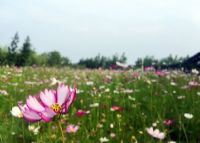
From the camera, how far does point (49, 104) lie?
1.33m

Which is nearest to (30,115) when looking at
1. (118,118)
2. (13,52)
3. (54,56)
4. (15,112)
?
(15,112)

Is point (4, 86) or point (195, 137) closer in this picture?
point (195, 137)

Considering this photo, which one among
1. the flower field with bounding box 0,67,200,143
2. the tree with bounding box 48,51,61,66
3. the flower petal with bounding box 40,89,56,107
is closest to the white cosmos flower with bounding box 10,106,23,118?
A: the flower field with bounding box 0,67,200,143

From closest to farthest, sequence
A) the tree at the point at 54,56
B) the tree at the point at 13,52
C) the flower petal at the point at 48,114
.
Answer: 1. the flower petal at the point at 48,114
2. the tree at the point at 13,52
3. the tree at the point at 54,56

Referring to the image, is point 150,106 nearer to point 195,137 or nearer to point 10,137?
point 195,137

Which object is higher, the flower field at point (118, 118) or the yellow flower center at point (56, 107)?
the yellow flower center at point (56, 107)

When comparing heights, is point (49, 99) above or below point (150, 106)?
above

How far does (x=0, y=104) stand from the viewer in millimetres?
6434

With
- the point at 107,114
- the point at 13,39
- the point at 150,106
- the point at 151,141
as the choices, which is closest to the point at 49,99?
the point at 151,141

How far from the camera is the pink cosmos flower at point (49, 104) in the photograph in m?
1.29

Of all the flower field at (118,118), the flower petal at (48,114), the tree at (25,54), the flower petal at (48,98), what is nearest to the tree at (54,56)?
the tree at (25,54)

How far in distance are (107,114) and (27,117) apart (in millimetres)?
4247

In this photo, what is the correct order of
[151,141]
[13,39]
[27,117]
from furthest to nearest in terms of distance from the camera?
[13,39] → [151,141] → [27,117]

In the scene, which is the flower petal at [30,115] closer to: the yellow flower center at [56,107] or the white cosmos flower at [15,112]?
the yellow flower center at [56,107]
